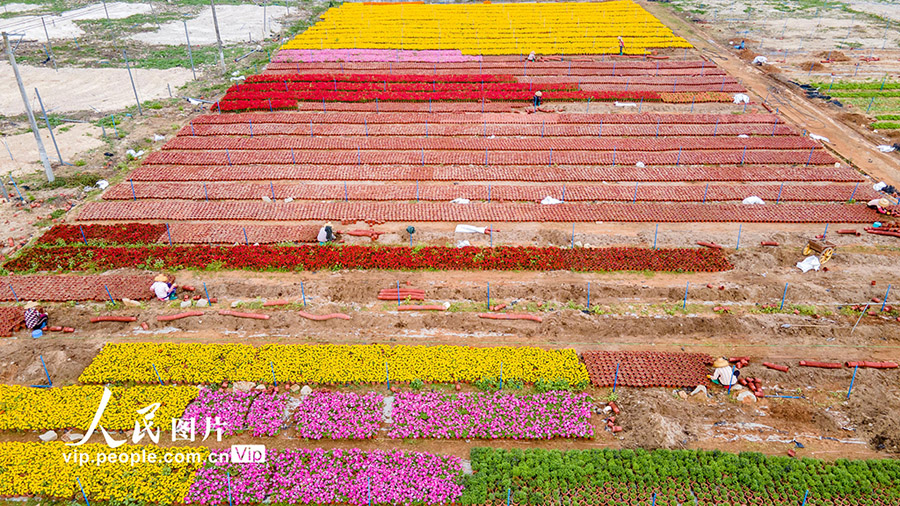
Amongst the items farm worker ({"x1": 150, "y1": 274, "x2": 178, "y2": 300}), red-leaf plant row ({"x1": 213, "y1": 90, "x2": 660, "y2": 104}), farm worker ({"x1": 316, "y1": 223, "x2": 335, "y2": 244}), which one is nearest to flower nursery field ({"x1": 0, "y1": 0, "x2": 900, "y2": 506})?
farm worker ({"x1": 150, "y1": 274, "x2": 178, "y2": 300})

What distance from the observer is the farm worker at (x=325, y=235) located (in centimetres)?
2273

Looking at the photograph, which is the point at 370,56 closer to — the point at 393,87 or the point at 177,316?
the point at 393,87

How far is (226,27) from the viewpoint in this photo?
186 feet

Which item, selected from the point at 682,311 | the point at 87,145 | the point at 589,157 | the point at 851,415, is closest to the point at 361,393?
the point at 682,311

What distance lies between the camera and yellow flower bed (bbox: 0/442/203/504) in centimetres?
1343

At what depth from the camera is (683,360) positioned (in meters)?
17.3

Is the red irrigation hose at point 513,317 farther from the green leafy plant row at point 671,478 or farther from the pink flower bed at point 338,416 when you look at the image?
the green leafy plant row at point 671,478

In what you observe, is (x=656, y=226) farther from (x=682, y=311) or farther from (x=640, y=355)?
(x=640, y=355)

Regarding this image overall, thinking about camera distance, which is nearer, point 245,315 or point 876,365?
point 876,365

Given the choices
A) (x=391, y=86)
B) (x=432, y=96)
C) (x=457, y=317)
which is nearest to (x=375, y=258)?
(x=457, y=317)

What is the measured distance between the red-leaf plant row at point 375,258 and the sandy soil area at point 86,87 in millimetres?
18938

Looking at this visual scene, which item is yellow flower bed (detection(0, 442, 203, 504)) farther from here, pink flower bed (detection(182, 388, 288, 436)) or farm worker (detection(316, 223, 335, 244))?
farm worker (detection(316, 223, 335, 244))

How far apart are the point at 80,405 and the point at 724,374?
Result: 18992 millimetres

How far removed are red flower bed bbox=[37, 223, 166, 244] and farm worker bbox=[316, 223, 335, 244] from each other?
708cm
